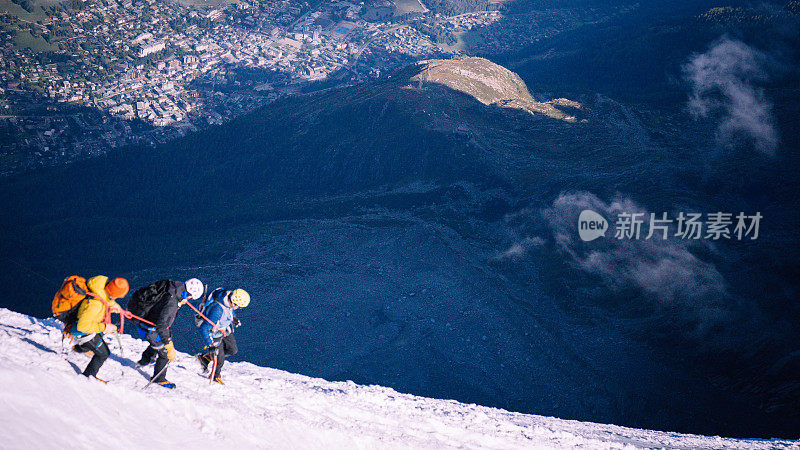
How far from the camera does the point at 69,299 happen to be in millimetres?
9273

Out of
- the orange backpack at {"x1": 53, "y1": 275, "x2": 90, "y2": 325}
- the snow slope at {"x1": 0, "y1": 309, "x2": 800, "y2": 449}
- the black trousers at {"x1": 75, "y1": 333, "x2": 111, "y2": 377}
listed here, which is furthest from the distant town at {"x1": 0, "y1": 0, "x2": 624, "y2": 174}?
the orange backpack at {"x1": 53, "y1": 275, "x2": 90, "y2": 325}

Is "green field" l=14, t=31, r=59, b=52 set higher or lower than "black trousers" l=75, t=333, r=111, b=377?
higher


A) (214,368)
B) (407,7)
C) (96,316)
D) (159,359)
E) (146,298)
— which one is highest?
(407,7)

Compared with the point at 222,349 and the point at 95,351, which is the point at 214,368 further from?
the point at 95,351

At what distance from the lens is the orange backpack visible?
9.23m

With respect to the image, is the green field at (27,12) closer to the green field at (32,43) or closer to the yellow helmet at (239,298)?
the green field at (32,43)

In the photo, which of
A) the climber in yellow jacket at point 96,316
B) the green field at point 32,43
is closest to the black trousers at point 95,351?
the climber in yellow jacket at point 96,316

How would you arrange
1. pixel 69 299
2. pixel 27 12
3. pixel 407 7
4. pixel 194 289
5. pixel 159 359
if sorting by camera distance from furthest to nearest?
pixel 407 7 → pixel 27 12 → pixel 159 359 → pixel 194 289 → pixel 69 299

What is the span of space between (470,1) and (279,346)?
136 metres

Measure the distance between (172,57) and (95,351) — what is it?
112 meters

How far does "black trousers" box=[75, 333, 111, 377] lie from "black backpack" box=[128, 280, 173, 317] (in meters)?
0.95

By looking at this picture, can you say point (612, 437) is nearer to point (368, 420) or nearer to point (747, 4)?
point (368, 420)

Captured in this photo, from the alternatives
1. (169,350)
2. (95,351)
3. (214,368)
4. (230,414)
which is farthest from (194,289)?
(230,414)

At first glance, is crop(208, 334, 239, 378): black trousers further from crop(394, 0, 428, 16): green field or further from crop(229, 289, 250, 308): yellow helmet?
crop(394, 0, 428, 16): green field
